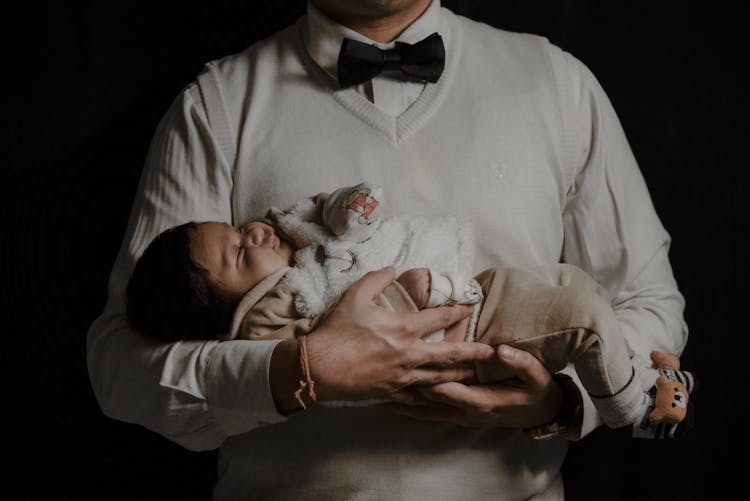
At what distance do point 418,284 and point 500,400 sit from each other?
261 mm

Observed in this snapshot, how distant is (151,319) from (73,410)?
0.86m

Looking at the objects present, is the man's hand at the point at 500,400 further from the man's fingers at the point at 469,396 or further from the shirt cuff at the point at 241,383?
the shirt cuff at the point at 241,383

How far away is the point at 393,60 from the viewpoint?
1862 mm

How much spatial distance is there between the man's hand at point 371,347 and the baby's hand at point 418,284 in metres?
0.02

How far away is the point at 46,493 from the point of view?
2.46 metres

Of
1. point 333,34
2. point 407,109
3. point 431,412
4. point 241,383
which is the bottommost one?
point 431,412

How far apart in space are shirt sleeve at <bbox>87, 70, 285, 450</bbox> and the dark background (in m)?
0.50

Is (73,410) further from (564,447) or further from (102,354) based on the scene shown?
(564,447)

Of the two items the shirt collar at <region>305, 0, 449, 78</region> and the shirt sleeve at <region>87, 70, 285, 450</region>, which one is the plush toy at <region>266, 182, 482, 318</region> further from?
the shirt collar at <region>305, 0, 449, 78</region>

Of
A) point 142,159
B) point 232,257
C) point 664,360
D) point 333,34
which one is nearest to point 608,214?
point 664,360

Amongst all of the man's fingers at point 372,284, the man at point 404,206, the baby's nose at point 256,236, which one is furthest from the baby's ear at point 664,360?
the baby's nose at point 256,236

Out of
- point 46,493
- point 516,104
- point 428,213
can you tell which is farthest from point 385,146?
point 46,493

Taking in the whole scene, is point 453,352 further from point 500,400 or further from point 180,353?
point 180,353

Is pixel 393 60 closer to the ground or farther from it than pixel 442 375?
farther from it
